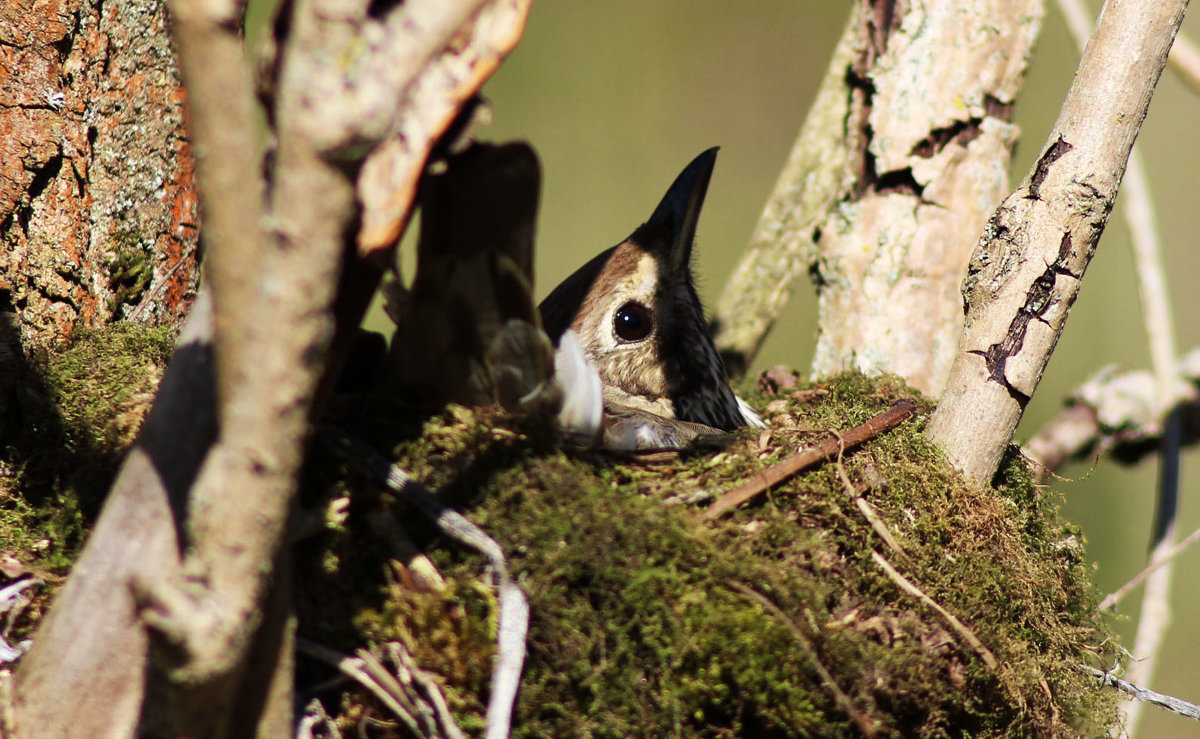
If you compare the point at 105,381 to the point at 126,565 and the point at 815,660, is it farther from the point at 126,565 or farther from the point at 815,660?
the point at 815,660

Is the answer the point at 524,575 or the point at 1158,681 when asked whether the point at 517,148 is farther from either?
the point at 1158,681

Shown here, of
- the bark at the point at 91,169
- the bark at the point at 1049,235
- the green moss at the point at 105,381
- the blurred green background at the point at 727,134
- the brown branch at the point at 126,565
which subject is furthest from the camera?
the blurred green background at the point at 727,134

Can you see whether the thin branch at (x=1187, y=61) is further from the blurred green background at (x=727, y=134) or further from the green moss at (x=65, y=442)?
the green moss at (x=65, y=442)

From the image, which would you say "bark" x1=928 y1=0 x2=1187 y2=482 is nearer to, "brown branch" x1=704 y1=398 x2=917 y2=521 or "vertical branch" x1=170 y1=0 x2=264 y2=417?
"brown branch" x1=704 y1=398 x2=917 y2=521

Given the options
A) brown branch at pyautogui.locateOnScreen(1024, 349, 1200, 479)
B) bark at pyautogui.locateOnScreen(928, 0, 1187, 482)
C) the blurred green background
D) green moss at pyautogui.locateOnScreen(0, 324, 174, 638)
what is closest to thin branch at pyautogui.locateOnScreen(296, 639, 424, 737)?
green moss at pyautogui.locateOnScreen(0, 324, 174, 638)

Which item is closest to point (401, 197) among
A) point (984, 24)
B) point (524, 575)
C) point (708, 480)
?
point (524, 575)

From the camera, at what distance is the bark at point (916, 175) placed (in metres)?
2.51

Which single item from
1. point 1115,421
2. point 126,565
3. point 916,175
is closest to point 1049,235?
point 916,175

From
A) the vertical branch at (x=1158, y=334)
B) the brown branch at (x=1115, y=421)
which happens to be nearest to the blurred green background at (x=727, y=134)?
the brown branch at (x=1115, y=421)

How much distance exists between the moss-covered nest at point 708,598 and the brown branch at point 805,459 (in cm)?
2

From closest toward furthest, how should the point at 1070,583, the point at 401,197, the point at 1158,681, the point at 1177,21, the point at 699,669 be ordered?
the point at 401,197 → the point at 699,669 → the point at 1177,21 → the point at 1070,583 → the point at 1158,681

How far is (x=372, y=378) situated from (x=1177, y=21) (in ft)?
4.77

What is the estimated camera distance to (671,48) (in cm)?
522

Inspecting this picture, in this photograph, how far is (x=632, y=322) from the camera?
A: 2.71 meters
